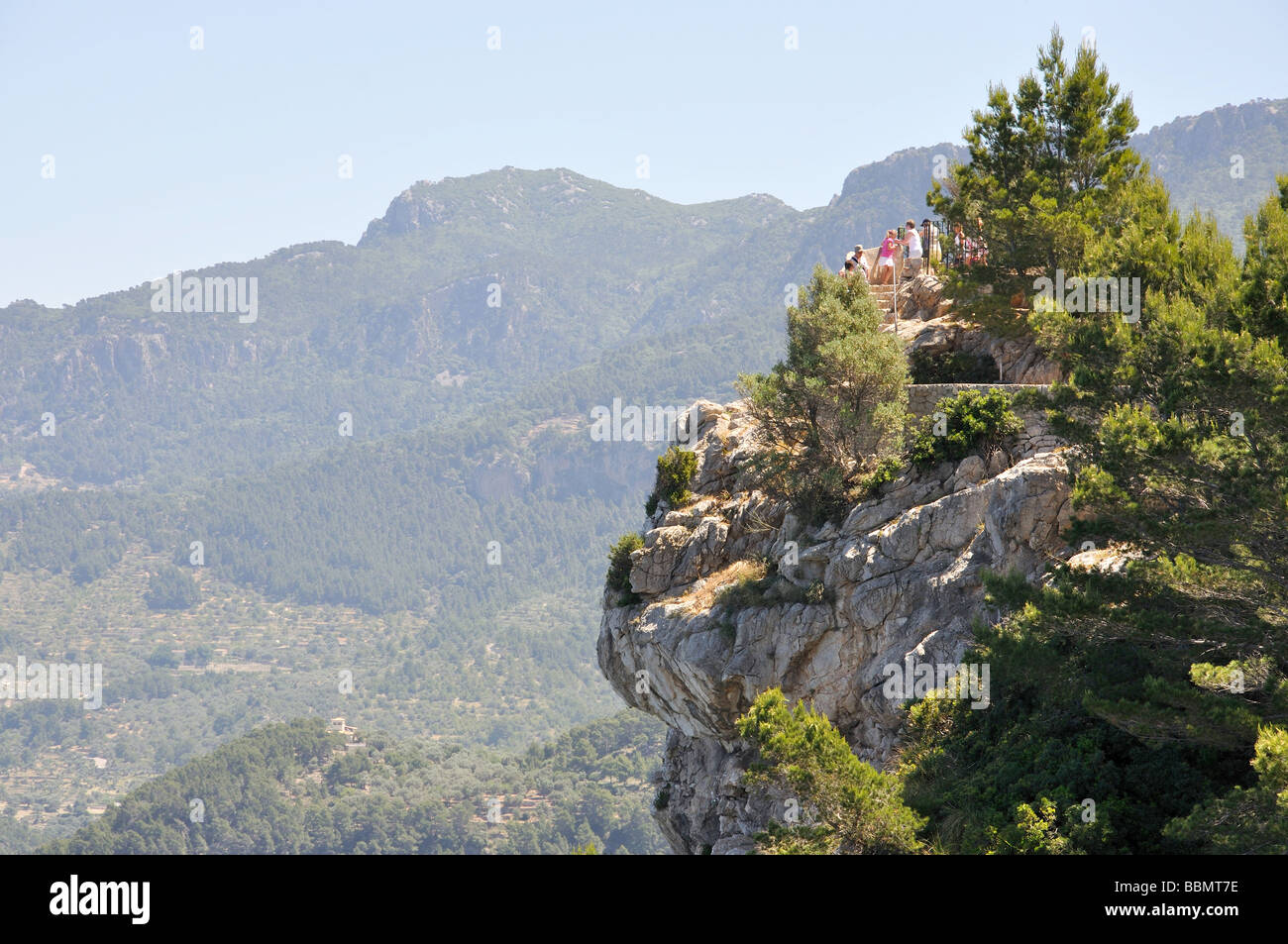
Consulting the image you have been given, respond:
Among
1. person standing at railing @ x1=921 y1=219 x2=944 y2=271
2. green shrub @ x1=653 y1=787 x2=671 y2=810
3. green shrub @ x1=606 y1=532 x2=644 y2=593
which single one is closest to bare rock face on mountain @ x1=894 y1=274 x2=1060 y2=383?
person standing at railing @ x1=921 y1=219 x2=944 y2=271

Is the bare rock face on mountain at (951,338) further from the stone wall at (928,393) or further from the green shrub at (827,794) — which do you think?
the green shrub at (827,794)

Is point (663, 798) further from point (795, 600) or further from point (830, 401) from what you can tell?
point (830, 401)

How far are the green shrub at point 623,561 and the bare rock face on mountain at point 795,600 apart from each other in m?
0.48

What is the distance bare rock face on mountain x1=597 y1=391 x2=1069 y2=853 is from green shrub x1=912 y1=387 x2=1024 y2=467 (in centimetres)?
43

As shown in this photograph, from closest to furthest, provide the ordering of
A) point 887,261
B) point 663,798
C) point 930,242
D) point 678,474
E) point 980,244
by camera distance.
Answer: point 980,244 → point 678,474 → point 663,798 → point 887,261 → point 930,242

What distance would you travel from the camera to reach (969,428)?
31.4 meters

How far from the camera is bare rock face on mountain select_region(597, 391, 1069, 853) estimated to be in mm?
29250

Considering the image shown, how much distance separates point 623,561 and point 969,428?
12.9 meters

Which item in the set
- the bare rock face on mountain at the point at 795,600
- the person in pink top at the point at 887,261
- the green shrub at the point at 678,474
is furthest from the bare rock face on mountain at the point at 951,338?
the green shrub at the point at 678,474

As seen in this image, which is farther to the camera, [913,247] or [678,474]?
[913,247]

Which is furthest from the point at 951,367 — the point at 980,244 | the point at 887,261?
the point at 887,261
